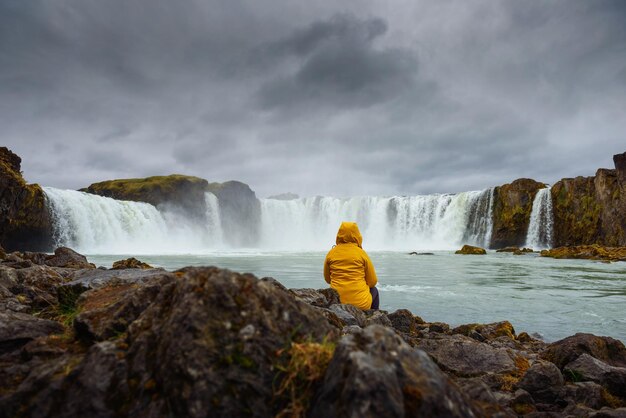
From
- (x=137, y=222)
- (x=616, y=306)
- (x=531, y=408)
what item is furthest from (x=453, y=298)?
(x=137, y=222)

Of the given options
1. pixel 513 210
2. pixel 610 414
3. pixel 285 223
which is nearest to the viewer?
pixel 610 414

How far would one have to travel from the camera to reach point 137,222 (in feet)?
181

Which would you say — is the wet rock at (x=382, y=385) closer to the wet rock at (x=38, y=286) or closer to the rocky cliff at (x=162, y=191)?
the wet rock at (x=38, y=286)

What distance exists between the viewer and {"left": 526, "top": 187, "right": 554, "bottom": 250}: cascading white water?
58.1 meters

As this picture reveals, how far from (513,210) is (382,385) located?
215ft

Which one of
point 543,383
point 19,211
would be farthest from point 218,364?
point 19,211

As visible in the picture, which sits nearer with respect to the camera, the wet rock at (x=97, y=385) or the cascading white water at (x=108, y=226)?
the wet rock at (x=97, y=385)

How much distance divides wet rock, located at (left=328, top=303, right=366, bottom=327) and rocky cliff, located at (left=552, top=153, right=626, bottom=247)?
180 feet

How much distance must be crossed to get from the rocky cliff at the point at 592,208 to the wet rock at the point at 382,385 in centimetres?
5893

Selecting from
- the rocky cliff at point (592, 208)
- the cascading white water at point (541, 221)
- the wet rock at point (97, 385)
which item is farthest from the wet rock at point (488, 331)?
the cascading white water at point (541, 221)

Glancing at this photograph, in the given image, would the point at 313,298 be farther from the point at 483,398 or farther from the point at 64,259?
the point at 64,259

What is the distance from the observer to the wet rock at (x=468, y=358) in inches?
236

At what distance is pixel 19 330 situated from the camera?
10.9 feet

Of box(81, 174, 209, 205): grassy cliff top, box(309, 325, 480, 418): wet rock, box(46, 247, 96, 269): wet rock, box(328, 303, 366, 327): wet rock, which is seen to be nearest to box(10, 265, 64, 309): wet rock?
box(328, 303, 366, 327): wet rock
